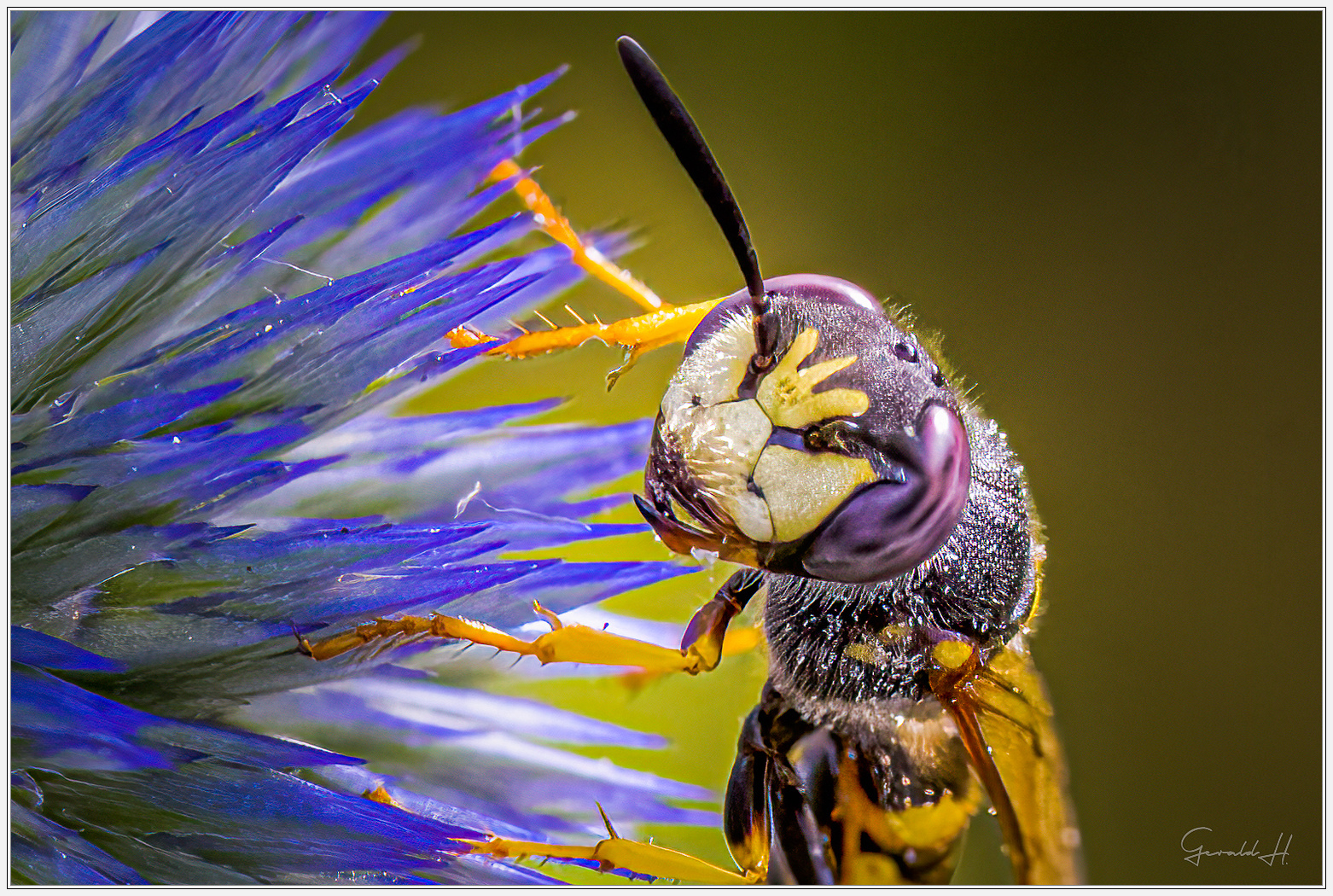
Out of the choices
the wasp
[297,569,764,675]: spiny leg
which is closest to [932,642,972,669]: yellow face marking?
the wasp

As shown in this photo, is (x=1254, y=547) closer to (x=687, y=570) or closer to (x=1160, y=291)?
(x=1160, y=291)

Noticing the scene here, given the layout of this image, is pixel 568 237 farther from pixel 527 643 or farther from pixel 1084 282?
pixel 1084 282

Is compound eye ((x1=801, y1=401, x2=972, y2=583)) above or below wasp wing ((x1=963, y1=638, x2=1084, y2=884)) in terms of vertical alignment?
above

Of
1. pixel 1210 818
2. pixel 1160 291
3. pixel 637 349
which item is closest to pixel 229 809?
pixel 637 349

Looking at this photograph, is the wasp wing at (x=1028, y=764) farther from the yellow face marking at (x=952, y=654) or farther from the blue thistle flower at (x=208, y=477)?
the blue thistle flower at (x=208, y=477)

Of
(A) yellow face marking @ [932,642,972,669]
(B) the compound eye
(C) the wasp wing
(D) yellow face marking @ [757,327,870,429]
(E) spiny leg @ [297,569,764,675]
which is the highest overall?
(D) yellow face marking @ [757,327,870,429]

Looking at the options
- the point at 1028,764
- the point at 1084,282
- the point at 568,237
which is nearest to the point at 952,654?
the point at 1028,764
